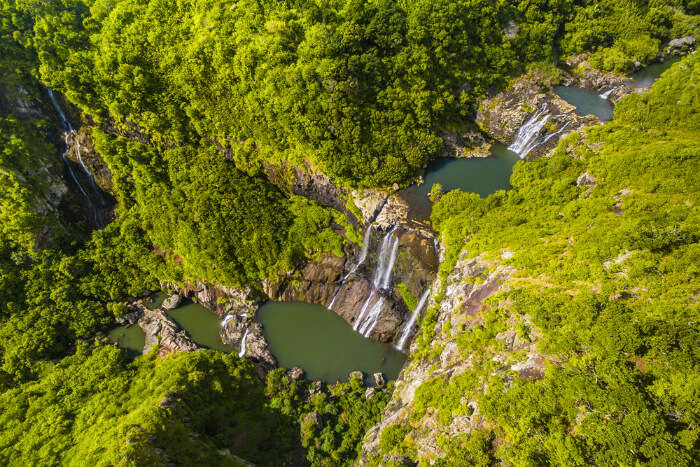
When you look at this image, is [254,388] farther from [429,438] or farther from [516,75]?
[516,75]

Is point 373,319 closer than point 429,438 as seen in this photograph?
No

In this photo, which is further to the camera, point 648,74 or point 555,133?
point 648,74

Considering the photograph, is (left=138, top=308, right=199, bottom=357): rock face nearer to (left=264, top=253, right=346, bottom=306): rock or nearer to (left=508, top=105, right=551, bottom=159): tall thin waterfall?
→ (left=264, top=253, right=346, bottom=306): rock

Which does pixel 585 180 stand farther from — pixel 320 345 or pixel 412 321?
pixel 320 345

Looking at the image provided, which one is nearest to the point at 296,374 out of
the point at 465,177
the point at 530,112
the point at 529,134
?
the point at 465,177

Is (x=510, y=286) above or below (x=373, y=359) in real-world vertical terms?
above

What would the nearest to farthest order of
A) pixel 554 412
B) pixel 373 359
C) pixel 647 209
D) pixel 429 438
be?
pixel 554 412
pixel 429 438
pixel 647 209
pixel 373 359

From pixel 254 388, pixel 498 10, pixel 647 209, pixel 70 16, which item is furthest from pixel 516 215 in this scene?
pixel 70 16
